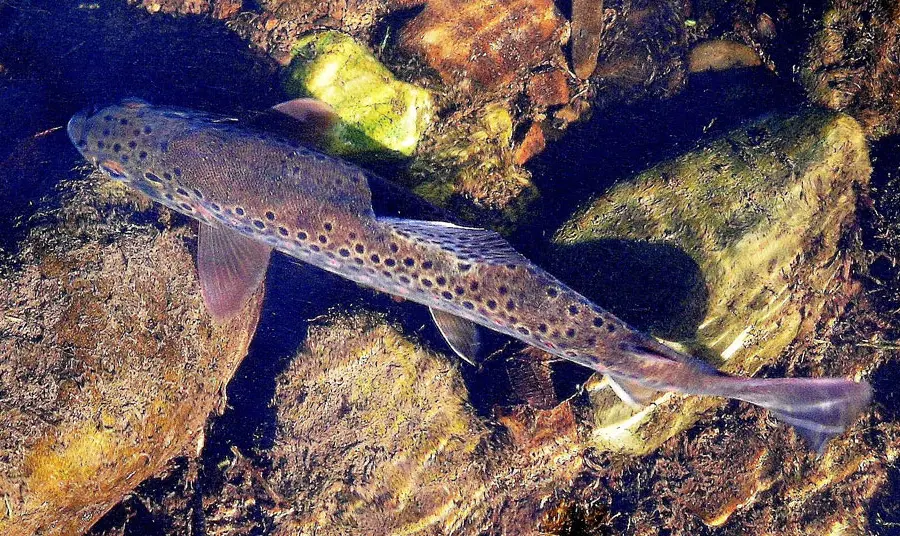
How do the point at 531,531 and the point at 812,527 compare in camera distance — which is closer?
the point at 531,531

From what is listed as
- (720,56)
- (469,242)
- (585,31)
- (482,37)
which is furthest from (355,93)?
(720,56)

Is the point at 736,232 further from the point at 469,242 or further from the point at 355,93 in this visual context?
Answer: the point at 355,93

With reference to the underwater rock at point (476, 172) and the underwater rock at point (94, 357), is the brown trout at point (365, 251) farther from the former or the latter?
the underwater rock at point (476, 172)

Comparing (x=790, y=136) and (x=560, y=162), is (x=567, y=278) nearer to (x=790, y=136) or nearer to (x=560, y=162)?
(x=560, y=162)

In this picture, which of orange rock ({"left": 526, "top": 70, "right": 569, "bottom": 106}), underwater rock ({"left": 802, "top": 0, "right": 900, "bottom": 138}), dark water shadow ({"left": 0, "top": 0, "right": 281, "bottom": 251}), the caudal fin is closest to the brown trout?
the caudal fin

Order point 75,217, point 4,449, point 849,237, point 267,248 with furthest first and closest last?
1. point 849,237
2. point 267,248
3. point 75,217
4. point 4,449

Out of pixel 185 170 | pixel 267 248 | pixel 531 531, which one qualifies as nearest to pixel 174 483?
pixel 267 248
